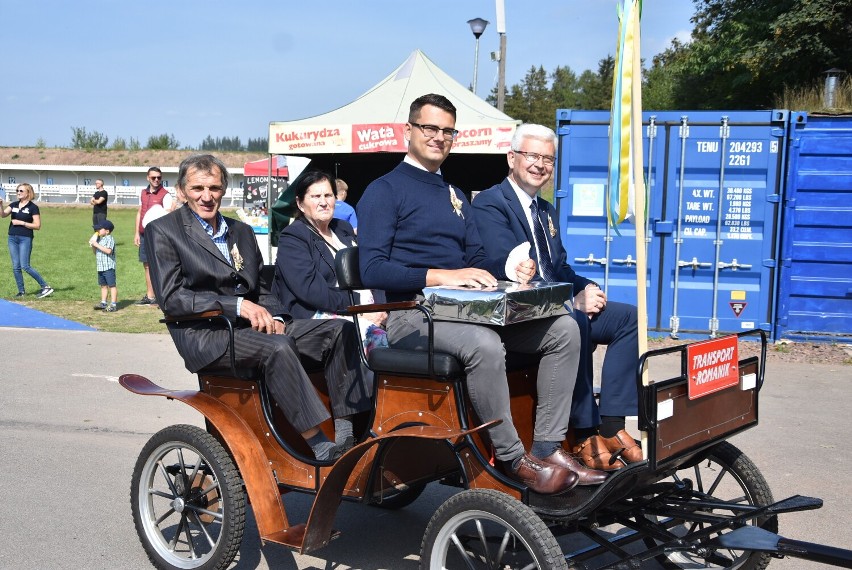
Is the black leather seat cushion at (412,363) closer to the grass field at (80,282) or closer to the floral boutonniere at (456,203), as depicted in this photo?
the floral boutonniere at (456,203)

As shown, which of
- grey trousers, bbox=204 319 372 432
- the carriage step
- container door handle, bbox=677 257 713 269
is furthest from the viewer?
container door handle, bbox=677 257 713 269

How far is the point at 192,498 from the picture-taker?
419 cm

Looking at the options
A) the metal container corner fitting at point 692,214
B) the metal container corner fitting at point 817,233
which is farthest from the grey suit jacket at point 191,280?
the metal container corner fitting at point 817,233

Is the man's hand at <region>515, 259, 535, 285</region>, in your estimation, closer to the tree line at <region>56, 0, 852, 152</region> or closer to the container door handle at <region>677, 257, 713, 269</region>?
the container door handle at <region>677, 257, 713, 269</region>

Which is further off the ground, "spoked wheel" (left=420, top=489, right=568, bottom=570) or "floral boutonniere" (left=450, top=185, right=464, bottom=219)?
"floral boutonniere" (left=450, top=185, right=464, bottom=219)

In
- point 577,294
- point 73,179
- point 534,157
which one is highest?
point 73,179

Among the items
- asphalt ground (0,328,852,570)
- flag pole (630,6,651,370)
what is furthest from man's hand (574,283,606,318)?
asphalt ground (0,328,852,570)

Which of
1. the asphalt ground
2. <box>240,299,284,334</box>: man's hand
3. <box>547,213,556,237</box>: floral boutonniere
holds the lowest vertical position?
the asphalt ground

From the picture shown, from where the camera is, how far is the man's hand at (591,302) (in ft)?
13.4

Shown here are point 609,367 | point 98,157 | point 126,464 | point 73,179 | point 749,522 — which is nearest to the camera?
point 749,522

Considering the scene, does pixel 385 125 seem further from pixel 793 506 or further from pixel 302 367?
pixel 793 506

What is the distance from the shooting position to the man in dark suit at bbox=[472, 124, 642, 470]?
3916mm

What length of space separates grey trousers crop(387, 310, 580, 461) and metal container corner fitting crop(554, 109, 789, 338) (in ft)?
23.9

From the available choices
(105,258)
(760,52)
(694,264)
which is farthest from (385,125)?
(760,52)
